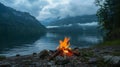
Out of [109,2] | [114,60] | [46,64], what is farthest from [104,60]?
[109,2]

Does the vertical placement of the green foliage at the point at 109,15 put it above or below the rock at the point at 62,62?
above

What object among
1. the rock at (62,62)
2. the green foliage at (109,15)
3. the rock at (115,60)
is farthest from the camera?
the green foliage at (109,15)

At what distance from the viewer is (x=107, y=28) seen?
6731 cm

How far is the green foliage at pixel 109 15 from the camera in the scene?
63.2 metres

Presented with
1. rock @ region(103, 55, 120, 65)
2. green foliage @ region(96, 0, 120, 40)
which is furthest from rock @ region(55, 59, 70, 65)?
green foliage @ region(96, 0, 120, 40)

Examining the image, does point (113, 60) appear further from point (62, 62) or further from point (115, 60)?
point (62, 62)

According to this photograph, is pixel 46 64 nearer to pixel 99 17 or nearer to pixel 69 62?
pixel 69 62

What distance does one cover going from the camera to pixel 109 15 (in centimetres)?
6944

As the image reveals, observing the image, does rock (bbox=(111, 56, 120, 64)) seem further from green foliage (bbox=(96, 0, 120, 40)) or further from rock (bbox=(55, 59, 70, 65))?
green foliage (bbox=(96, 0, 120, 40))

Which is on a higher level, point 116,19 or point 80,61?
point 116,19

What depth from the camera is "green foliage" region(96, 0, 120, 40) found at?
207 ft

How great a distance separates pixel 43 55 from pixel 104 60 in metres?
7.53

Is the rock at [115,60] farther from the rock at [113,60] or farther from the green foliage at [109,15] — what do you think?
the green foliage at [109,15]

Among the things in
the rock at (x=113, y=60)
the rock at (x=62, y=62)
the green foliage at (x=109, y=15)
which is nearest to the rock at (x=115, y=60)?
the rock at (x=113, y=60)
